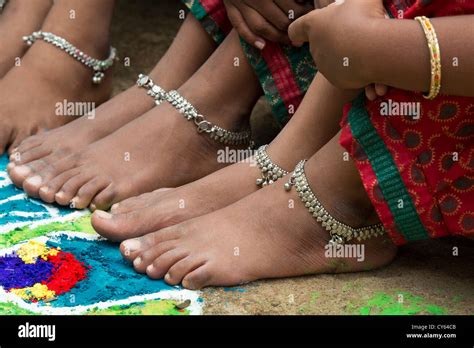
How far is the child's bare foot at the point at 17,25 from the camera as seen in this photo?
1.73 meters

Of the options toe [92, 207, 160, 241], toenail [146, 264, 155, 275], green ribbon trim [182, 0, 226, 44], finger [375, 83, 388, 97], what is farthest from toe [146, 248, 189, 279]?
green ribbon trim [182, 0, 226, 44]

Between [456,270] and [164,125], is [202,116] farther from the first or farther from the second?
[456,270]

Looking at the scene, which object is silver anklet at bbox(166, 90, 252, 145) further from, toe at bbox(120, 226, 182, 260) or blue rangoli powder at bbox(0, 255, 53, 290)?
blue rangoli powder at bbox(0, 255, 53, 290)

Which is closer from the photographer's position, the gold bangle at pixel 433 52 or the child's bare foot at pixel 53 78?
the gold bangle at pixel 433 52

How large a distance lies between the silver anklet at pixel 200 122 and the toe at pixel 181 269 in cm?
35

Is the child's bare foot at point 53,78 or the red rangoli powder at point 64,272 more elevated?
the child's bare foot at point 53,78

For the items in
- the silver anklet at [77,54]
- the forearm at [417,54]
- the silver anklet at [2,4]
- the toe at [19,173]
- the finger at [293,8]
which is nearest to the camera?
the forearm at [417,54]

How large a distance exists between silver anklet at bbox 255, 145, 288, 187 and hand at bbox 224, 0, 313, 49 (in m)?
0.19

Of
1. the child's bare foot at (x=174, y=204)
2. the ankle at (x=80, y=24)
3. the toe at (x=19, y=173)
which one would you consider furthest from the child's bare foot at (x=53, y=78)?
the child's bare foot at (x=174, y=204)

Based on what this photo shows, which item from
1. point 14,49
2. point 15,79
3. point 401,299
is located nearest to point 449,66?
point 401,299

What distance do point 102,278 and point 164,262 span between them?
0.29 ft

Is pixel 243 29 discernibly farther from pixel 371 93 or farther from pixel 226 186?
pixel 371 93

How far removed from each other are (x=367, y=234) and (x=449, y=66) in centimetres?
31

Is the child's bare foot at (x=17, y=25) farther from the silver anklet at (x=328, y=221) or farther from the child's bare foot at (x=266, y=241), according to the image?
the silver anklet at (x=328, y=221)
